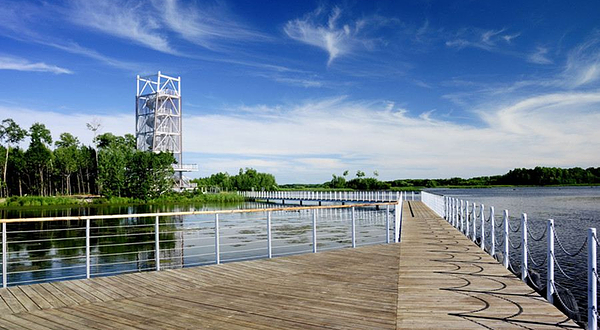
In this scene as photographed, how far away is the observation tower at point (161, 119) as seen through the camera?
2080 inches

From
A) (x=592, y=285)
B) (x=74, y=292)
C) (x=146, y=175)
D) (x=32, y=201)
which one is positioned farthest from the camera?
(x=146, y=175)

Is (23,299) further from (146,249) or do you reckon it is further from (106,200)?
(106,200)

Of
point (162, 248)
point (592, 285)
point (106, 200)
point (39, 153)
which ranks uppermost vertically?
point (39, 153)

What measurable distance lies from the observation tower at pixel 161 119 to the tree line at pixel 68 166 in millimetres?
2292

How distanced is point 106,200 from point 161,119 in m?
11.7

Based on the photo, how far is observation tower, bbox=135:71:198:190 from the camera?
52.8m

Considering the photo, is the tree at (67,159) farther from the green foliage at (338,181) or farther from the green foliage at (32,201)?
the green foliage at (338,181)

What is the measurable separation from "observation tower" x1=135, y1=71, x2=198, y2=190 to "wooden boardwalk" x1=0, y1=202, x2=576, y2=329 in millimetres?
48109

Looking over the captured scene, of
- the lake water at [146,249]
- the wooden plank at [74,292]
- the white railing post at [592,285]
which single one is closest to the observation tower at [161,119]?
the lake water at [146,249]

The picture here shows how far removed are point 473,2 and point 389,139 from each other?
35.0 ft

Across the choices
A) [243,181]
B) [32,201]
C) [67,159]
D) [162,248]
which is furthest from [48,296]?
[243,181]

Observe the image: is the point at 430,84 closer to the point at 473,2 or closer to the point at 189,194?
the point at 473,2

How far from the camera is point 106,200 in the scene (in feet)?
152

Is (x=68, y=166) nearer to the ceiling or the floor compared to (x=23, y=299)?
nearer to the ceiling
